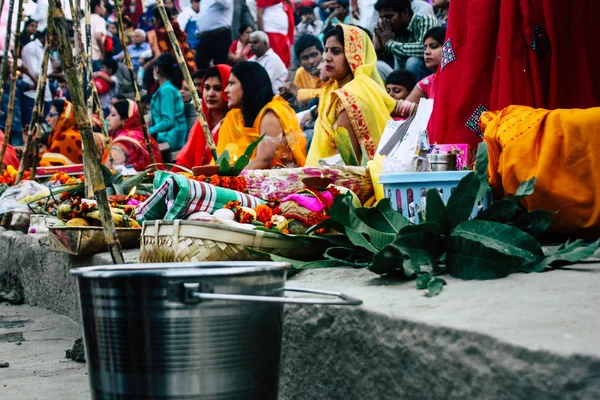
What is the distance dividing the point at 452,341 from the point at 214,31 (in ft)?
27.0

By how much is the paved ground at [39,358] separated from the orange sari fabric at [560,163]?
1.59 m

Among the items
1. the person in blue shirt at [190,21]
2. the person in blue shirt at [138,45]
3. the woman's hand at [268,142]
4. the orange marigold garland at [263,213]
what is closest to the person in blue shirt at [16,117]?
the person in blue shirt at [138,45]

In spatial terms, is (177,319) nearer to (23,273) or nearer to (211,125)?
(23,273)

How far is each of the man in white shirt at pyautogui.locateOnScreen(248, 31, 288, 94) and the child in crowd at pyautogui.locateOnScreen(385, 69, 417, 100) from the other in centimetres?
226

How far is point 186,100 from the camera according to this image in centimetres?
930

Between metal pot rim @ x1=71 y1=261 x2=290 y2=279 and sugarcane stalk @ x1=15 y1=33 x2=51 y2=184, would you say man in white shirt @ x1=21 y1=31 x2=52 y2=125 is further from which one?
metal pot rim @ x1=71 y1=261 x2=290 y2=279

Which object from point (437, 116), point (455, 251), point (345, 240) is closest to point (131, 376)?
point (455, 251)

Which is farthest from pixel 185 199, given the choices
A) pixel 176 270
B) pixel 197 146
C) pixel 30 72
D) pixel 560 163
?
pixel 30 72

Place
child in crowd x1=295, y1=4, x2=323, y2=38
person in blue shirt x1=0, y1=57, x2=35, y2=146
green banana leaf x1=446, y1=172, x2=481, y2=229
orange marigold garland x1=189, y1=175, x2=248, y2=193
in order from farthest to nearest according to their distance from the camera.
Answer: person in blue shirt x1=0, y1=57, x2=35, y2=146
child in crowd x1=295, y1=4, x2=323, y2=38
orange marigold garland x1=189, y1=175, x2=248, y2=193
green banana leaf x1=446, y1=172, x2=481, y2=229

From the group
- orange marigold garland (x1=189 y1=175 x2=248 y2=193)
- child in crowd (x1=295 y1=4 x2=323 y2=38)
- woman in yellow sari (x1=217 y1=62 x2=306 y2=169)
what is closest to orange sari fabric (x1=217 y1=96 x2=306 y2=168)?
woman in yellow sari (x1=217 y1=62 x2=306 y2=169)

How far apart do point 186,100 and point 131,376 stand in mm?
8072

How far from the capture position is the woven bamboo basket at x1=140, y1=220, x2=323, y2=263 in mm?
2590

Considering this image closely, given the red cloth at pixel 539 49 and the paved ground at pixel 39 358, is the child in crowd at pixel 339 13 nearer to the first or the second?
the paved ground at pixel 39 358

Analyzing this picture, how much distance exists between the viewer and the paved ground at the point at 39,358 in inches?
101
